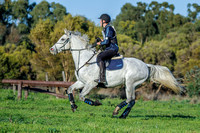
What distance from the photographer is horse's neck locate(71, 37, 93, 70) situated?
34.0 feet

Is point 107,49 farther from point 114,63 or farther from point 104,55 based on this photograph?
point 114,63

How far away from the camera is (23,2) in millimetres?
63156

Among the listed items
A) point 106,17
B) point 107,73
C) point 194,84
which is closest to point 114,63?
point 107,73

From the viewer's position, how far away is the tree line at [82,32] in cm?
3297

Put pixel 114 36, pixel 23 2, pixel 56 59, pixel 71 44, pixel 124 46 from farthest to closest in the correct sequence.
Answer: pixel 23 2, pixel 124 46, pixel 56 59, pixel 71 44, pixel 114 36

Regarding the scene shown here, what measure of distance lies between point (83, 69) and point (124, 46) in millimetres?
28480

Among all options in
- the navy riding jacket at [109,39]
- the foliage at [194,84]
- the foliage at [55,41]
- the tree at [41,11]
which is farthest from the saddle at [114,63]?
the tree at [41,11]

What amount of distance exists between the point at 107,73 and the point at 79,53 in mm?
1353

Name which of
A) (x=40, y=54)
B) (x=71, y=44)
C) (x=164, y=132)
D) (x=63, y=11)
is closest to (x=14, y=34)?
(x=63, y=11)

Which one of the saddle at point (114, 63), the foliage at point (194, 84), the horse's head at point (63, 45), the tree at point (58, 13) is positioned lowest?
the foliage at point (194, 84)

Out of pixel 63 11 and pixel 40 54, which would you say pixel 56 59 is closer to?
pixel 40 54

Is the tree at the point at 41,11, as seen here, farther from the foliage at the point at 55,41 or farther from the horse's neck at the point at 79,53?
the horse's neck at the point at 79,53

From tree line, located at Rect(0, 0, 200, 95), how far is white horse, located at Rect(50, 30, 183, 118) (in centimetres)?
1768

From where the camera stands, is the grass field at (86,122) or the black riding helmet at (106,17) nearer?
the grass field at (86,122)
